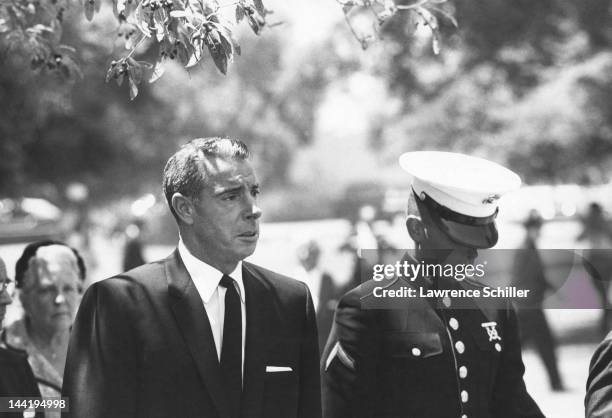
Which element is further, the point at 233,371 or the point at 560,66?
the point at 560,66

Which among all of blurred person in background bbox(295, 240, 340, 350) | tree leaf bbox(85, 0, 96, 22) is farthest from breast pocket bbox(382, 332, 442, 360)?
blurred person in background bbox(295, 240, 340, 350)

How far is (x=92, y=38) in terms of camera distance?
19.8m

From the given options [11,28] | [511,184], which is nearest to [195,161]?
[511,184]

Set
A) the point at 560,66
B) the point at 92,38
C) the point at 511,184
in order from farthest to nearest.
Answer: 1. the point at 92,38
2. the point at 560,66
3. the point at 511,184

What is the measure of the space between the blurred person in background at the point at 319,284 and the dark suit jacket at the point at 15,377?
448 cm

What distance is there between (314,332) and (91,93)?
23.8 m

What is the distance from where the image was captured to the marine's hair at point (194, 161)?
316 centimetres

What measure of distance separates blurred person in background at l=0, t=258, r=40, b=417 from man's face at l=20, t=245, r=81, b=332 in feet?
2.32

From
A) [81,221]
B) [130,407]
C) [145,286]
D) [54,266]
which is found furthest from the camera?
[81,221]

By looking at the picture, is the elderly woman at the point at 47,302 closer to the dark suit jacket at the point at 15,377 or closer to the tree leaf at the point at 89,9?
the dark suit jacket at the point at 15,377

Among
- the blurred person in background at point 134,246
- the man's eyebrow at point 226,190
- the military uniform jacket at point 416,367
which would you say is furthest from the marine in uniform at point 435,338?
the blurred person in background at point 134,246

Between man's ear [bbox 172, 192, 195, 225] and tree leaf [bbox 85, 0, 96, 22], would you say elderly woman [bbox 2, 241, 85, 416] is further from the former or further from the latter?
man's ear [bbox 172, 192, 195, 225]

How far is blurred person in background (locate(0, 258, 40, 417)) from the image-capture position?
361cm

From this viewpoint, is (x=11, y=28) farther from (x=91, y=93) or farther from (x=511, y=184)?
(x=91, y=93)
